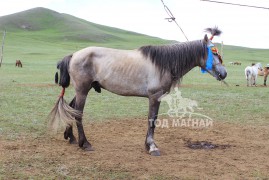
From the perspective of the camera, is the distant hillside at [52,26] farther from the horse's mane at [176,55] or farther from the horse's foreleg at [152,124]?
the horse's foreleg at [152,124]

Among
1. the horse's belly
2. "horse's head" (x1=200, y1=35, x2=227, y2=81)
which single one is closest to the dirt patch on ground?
the horse's belly

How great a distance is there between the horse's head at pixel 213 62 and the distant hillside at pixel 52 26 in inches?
3654

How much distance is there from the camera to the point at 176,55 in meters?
6.96

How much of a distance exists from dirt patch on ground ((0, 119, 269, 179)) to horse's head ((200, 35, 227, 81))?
5.44ft

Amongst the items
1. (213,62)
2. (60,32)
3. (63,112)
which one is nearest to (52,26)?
(60,32)

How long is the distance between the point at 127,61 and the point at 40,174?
9.19ft

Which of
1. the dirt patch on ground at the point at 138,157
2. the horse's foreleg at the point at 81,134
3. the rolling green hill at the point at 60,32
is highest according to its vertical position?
the rolling green hill at the point at 60,32

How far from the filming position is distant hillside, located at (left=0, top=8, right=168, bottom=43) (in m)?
104

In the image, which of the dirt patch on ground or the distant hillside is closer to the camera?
the dirt patch on ground

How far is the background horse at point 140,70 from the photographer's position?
6.88 m

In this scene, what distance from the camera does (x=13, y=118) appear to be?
32.1ft

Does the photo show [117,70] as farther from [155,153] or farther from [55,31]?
[55,31]

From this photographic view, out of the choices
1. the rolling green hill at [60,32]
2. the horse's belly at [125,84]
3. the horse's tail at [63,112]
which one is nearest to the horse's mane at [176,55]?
the horse's belly at [125,84]

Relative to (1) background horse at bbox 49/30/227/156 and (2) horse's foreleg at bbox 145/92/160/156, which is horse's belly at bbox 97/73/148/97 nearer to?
(1) background horse at bbox 49/30/227/156
